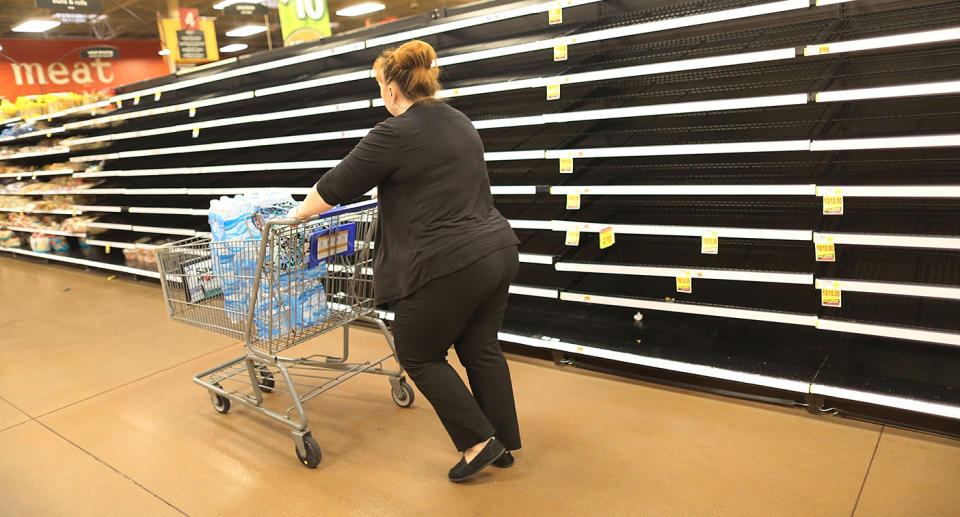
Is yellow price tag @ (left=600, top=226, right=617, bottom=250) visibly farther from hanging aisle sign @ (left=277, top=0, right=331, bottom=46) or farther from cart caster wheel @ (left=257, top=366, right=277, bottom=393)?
hanging aisle sign @ (left=277, top=0, right=331, bottom=46)

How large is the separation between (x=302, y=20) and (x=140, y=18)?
955 cm

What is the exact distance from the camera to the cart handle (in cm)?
250

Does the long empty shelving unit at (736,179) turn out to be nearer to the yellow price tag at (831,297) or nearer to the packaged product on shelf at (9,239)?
the yellow price tag at (831,297)

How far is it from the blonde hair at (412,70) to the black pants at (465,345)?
2.11 feet

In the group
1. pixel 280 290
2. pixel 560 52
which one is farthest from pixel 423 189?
pixel 560 52

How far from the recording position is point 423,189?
7.27ft

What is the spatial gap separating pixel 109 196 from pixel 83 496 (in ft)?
18.1

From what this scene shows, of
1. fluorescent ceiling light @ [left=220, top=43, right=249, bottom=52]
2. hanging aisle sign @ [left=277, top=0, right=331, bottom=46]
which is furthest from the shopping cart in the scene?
fluorescent ceiling light @ [left=220, top=43, right=249, bottom=52]

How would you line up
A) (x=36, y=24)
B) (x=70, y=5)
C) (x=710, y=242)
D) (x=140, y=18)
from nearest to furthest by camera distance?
1. (x=710, y=242)
2. (x=70, y=5)
3. (x=36, y=24)
4. (x=140, y=18)

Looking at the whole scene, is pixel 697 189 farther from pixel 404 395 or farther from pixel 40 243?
pixel 40 243

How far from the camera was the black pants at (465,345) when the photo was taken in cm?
224

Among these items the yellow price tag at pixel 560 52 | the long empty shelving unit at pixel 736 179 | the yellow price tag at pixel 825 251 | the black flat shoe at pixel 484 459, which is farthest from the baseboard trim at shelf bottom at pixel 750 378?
the yellow price tag at pixel 560 52

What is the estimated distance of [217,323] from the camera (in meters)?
3.09

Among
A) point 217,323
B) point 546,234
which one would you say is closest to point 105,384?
point 217,323
